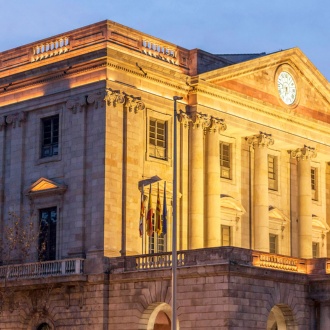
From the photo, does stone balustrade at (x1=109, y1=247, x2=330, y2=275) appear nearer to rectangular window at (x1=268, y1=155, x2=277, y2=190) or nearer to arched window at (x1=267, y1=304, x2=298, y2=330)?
arched window at (x1=267, y1=304, x2=298, y2=330)

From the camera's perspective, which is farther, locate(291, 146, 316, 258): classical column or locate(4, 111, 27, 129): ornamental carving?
locate(291, 146, 316, 258): classical column

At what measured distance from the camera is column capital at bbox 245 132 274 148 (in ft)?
202

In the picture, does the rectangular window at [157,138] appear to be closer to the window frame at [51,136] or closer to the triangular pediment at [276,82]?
the triangular pediment at [276,82]

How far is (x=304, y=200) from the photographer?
64.4 meters

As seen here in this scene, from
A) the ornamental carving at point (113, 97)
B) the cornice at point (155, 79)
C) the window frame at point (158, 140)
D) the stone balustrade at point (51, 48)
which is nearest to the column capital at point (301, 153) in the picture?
the cornice at point (155, 79)

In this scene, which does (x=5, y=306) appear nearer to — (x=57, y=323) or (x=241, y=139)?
(x=57, y=323)

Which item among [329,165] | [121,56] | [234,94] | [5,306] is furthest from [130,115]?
[329,165]

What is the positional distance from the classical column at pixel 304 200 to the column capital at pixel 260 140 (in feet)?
11.1

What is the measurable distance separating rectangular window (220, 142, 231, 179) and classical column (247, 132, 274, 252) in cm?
170

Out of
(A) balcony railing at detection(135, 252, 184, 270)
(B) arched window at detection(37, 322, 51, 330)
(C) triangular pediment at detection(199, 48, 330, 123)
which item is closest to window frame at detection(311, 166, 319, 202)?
(C) triangular pediment at detection(199, 48, 330, 123)

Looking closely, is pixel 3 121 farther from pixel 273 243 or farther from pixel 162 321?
pixel 273 243

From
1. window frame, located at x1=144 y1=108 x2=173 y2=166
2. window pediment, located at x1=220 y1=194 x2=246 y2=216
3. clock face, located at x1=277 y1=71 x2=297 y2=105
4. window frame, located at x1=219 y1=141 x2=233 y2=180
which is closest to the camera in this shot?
window frame, located at x1=144 y1=108 x2=173 y2=166

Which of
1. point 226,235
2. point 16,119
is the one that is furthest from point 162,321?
point 16,119

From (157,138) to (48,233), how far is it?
774 cm
